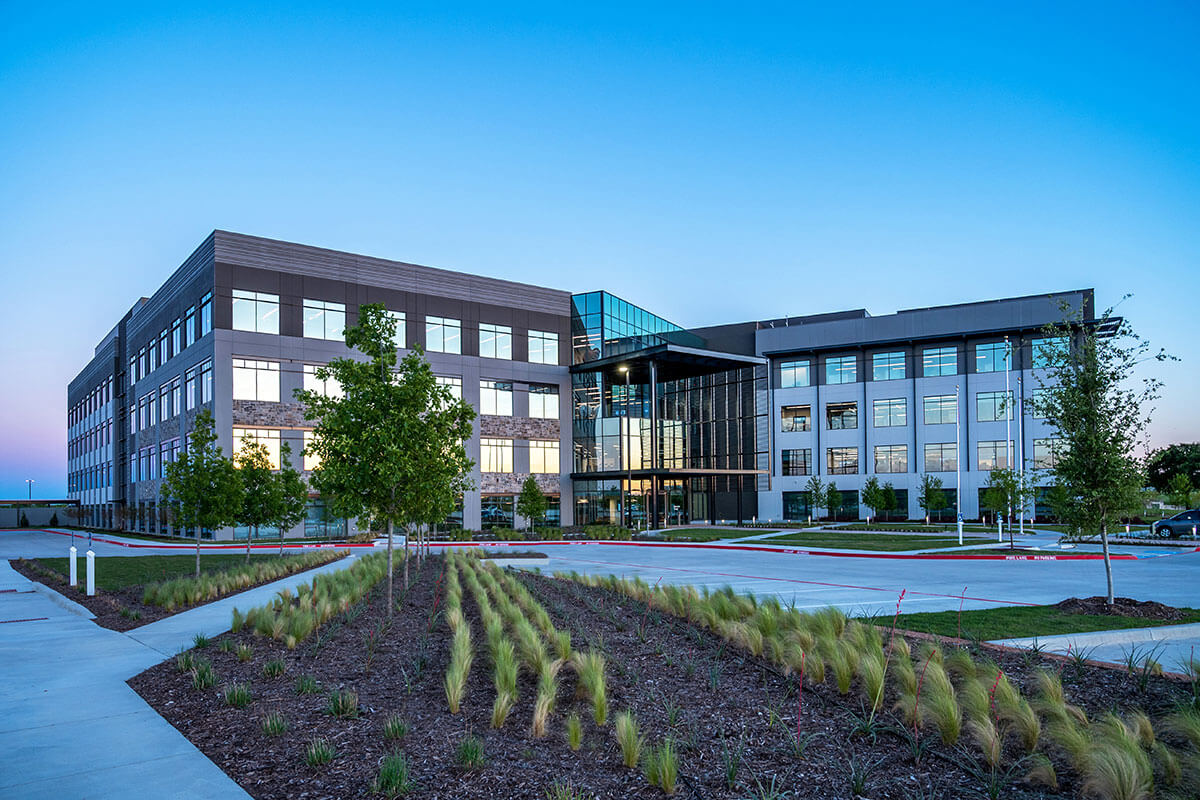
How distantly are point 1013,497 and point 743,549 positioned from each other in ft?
48.2

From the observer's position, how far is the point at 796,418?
6944 centimetres

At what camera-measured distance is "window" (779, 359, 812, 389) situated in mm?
69312

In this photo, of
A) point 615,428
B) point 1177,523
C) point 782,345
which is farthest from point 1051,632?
point 782,345

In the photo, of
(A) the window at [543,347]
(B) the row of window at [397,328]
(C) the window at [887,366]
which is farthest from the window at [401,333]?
(C) the window at [887,366]

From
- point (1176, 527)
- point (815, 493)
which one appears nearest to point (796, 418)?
point (815, 493)

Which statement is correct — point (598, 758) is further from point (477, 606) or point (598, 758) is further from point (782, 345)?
point (782, 345)

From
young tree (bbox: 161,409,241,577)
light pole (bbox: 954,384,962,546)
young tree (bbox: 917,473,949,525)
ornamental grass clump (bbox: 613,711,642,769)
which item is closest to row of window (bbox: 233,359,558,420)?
young tree (bbox: 161,409,241,577)

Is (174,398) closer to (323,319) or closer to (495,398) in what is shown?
(323,319)

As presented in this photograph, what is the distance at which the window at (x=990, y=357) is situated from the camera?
6162 cm

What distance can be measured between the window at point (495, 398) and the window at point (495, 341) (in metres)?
1.96

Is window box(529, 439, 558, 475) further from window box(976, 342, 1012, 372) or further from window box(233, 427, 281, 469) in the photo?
window box(976, 342, 1012, 372)

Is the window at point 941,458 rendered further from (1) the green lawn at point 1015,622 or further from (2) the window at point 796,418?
(1) the green lawn at point 1015,622

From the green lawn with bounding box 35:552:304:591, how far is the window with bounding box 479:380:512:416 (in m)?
23.6

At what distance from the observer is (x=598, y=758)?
634 centimetres
